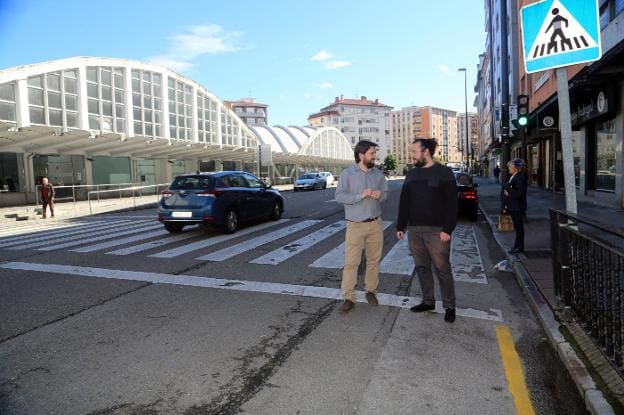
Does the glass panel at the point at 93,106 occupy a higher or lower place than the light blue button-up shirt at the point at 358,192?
higher

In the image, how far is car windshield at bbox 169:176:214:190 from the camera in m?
11.0

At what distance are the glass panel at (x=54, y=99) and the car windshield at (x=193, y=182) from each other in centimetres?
1899

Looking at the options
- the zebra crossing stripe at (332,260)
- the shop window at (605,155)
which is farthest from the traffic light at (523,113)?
the zebra crossing stripe at (332,260)

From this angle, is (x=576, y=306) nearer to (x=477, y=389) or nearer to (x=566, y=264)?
(x=566, y=264)

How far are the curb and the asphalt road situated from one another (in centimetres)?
9

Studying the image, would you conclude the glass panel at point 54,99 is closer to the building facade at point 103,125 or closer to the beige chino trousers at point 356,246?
the building facade at point 103,125

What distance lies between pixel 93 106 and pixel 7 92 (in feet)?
20.7

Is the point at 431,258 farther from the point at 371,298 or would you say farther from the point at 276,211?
the point at 276,211

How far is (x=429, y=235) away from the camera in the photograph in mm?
4672

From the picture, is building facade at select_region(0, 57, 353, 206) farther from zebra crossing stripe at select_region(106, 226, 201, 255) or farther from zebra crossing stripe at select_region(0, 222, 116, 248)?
zebra crossing stripe at select_region(106, 226, 201, 255)

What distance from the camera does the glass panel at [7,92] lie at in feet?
74.0

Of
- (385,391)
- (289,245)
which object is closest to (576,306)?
(385,391)

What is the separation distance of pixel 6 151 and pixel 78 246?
16.7m

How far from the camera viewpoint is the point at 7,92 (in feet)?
75.2
